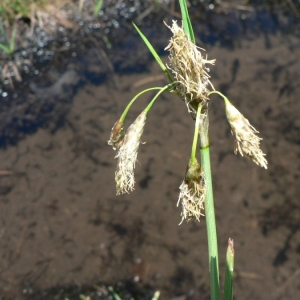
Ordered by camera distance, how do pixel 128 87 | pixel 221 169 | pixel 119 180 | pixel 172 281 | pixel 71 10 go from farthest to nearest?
pixel 71 10, pixel 128 87, pixel 221 169, pixel 172 281, pixel 119 180

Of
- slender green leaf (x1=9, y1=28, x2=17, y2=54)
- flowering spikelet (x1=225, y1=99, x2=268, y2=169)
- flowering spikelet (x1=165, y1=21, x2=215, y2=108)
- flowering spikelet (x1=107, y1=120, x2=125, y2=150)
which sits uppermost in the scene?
slender green leaf (x1=9, y1=28, x2=17, y2=54)

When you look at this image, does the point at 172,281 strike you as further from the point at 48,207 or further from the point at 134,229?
the point at 48,207

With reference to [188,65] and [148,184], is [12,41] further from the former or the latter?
[188,65]

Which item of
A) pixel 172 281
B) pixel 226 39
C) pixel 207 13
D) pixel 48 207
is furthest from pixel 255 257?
pixel 207 13

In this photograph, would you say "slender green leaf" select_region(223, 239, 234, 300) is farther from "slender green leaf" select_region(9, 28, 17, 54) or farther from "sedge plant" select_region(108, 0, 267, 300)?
"slender green leaf" select_region(9, 28, 17, 54)

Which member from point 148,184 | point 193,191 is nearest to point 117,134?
point 193,191

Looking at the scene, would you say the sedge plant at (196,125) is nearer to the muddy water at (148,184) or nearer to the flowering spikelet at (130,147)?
the flowering spikelet at (130,147)

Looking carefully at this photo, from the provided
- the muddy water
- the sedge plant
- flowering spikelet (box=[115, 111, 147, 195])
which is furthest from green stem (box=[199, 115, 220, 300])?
the muddy water
